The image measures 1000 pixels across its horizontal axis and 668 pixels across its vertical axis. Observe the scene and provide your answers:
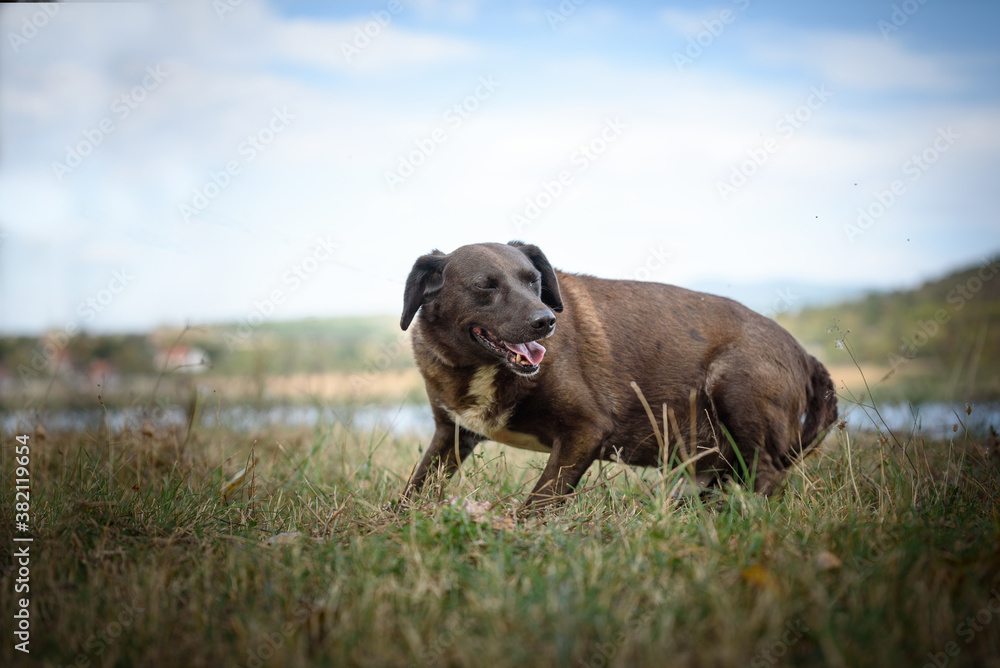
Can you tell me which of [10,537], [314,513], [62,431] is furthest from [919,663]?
[62,431]

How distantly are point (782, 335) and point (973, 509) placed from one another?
1.50 m

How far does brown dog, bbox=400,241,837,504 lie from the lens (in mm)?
4020

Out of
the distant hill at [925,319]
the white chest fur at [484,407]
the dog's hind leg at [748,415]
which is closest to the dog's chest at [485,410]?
the white chest fur at [484,407]

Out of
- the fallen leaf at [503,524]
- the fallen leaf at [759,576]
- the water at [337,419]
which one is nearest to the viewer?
the fallen leaf at [759,576]

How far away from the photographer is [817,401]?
4.82 meters

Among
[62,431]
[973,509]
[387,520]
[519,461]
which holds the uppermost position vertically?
[973,509]

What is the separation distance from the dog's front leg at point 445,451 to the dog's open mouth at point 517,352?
0.62 metres

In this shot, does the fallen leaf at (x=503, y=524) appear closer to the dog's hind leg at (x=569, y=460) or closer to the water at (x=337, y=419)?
the dog's hind leg at (x=569, y=460)

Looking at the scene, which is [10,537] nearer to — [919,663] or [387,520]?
[387,520]

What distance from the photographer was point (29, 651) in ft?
7.94

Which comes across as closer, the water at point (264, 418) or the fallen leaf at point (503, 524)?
the fallen leaf at point (503, 524)

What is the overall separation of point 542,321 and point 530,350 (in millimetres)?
232

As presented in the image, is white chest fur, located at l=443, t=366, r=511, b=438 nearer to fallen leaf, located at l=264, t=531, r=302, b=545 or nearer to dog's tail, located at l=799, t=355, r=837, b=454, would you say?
fallen leaf, located at l=264, t=531, r=302, b=545

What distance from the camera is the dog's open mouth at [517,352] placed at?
3.89m
